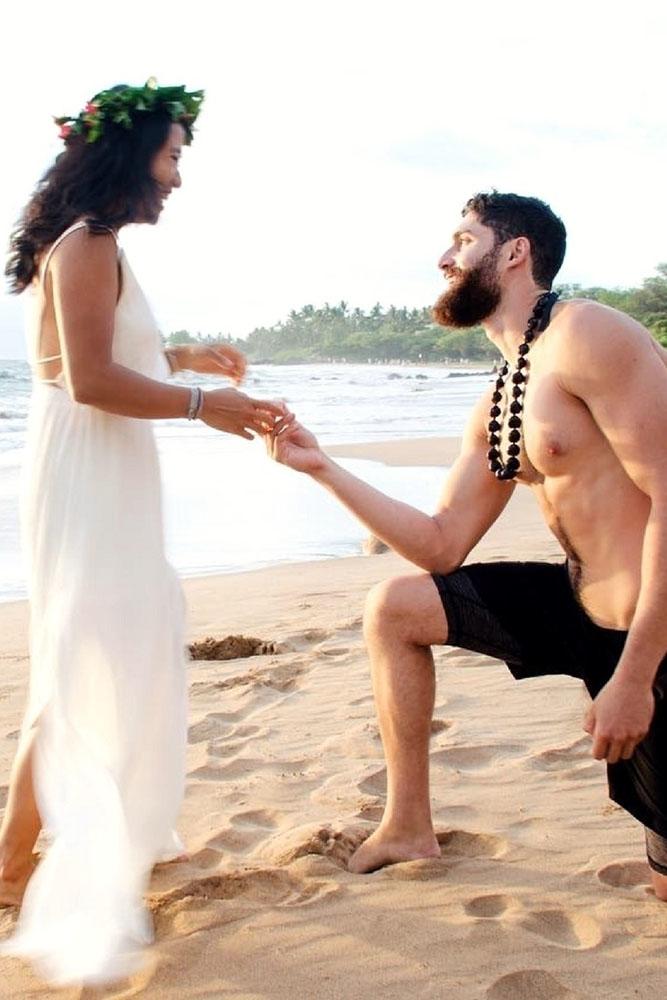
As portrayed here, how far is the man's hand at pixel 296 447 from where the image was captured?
3.61 metres

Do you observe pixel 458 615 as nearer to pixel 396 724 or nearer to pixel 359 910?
pixel 396 724

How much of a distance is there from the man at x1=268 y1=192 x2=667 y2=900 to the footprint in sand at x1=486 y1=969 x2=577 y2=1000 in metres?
0.56

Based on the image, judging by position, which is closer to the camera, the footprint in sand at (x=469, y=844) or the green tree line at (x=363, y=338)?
the footprint in sand at (x=469, y=844)

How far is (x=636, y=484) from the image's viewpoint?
3035 millimetres

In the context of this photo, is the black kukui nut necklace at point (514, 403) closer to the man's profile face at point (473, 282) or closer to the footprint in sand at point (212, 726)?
the man's profile face at point (473, 282)

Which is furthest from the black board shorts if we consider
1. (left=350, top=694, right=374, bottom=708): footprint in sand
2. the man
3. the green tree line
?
the green tree line

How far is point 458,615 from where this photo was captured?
3.44 m

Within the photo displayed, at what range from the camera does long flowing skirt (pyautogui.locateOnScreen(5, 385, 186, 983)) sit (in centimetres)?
308

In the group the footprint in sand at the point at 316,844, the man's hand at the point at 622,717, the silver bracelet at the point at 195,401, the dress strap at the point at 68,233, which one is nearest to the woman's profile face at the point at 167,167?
the dress strap at the point at 68,233

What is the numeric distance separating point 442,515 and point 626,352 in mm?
918

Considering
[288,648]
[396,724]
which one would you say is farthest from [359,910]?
[288,648]

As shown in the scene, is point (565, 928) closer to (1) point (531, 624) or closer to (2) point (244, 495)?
(1) point (531, 624)

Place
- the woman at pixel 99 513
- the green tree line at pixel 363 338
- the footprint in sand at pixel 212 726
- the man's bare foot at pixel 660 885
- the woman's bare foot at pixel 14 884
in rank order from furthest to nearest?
1. the green tree line at pixel 363 338
2. the footprint in sand at pixel 212 726
3. the woman's bare foot at pixel 14 884
4. the man's bare foot at pixel 660 885
5. the woman at pixel 99 513

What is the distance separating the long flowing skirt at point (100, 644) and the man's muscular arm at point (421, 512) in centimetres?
50
